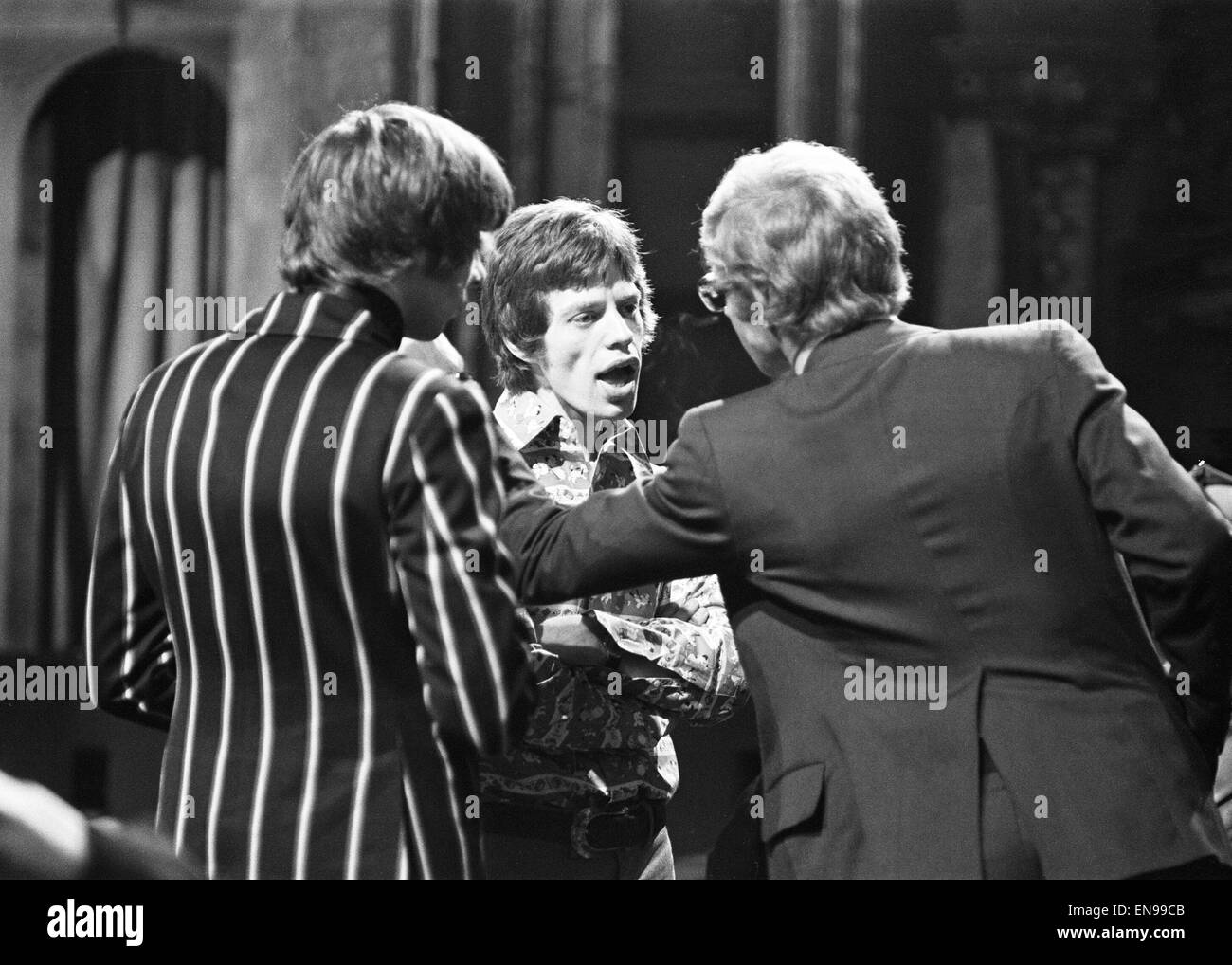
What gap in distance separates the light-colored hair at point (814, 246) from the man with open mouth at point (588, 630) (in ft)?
1.70

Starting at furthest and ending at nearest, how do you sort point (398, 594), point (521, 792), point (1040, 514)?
point (521, 792) → point (1040, 514) → point (398, 594)

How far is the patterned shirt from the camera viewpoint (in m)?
2.23

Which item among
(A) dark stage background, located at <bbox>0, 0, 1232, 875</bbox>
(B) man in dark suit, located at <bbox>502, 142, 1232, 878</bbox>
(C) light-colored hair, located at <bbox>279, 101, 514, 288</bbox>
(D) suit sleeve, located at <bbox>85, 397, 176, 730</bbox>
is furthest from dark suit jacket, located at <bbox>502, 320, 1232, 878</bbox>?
(A) dark stage background, located at <bbox>0, 0, 1232, 875</bbox>

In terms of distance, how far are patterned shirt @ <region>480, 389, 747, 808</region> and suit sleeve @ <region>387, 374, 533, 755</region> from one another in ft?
1.94

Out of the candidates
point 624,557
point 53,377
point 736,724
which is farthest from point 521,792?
point 53,377

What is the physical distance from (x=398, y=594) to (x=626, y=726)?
29.5 inches

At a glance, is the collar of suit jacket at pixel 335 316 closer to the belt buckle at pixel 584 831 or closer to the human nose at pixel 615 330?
the human nose at pixel 615 330

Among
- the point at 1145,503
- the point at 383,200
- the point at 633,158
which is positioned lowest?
the point at 1145,503

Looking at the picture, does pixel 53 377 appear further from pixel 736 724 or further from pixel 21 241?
pixel 736 724

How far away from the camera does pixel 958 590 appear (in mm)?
1852

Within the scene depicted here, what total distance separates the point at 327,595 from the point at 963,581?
2.66 feet

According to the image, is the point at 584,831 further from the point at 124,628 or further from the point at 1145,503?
the point at 1145,503

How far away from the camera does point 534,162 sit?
3561 millimetres

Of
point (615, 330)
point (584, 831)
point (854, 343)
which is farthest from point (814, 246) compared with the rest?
point (584, 831)
